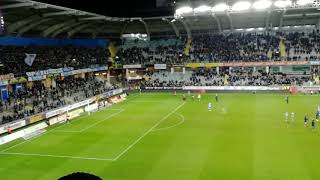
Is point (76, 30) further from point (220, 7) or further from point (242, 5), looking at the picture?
point (242, 5)

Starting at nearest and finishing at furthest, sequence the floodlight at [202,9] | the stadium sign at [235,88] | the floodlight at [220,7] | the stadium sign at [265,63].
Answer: the stadium sign at [235,88] → the floodlight at [220,7] → the floodlight at [202,9] → the stadium sign at [265,63]

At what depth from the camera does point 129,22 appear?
73438 millimetres

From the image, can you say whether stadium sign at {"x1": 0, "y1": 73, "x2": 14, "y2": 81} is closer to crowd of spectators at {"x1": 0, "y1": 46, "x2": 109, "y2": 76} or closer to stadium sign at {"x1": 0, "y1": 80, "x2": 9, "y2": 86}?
stadium sign at {"x1": 0, "y1": 80, "x2": 9, "y2": 86}

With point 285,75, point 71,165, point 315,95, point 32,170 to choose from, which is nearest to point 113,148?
point 71,165

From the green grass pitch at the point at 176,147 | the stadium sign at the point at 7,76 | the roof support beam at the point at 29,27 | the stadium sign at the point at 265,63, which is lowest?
the green grass pitch at the point at 176,147

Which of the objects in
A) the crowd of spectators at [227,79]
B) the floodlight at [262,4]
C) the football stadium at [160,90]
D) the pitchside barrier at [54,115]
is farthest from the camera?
the crowd of spectators at [227,79]

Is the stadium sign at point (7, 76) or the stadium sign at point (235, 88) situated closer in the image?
the stadium sign at point (7, 76)

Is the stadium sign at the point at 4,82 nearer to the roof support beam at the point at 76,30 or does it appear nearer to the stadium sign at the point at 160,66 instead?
the roof support beam at the point at 76,30

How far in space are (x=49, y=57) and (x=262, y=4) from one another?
3421cm

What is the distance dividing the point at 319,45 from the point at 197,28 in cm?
2355

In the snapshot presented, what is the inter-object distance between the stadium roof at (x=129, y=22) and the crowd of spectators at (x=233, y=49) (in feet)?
7.72

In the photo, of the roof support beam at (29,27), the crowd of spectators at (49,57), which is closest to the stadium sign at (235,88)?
the crowd of spectators at (49,57)

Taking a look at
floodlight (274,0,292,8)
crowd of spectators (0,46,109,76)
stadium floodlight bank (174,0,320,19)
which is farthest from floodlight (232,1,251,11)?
crowd of spectators (0,46,109,76)

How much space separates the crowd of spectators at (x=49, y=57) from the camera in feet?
153
